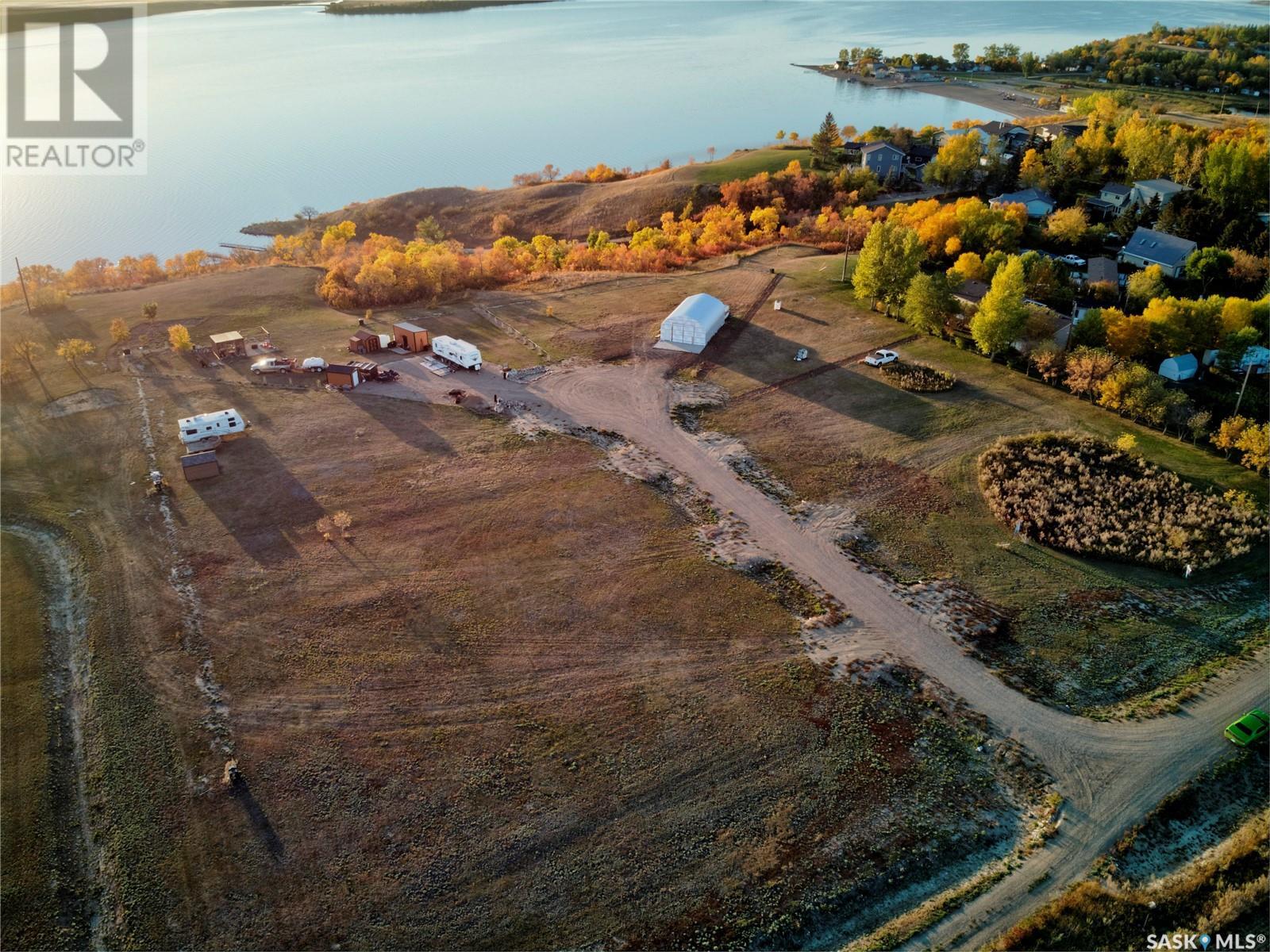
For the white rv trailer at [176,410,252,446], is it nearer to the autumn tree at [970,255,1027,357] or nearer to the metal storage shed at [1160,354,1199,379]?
the autumn tree at [970,255,1027,357]

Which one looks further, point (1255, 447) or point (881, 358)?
point (881, 358)

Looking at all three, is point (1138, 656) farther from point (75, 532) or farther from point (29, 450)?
point (29, 450)

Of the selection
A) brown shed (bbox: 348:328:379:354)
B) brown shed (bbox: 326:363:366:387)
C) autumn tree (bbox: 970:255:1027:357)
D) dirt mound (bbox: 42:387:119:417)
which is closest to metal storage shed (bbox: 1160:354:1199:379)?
autumn tree (bbox: 970:255:1027:357)

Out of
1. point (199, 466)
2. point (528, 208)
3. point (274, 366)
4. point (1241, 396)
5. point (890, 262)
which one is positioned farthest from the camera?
point (528, 208)

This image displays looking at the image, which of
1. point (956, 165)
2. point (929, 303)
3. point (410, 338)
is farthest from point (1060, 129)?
point (410, 338)

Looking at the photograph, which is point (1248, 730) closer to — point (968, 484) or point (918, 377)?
point (968, 484)
